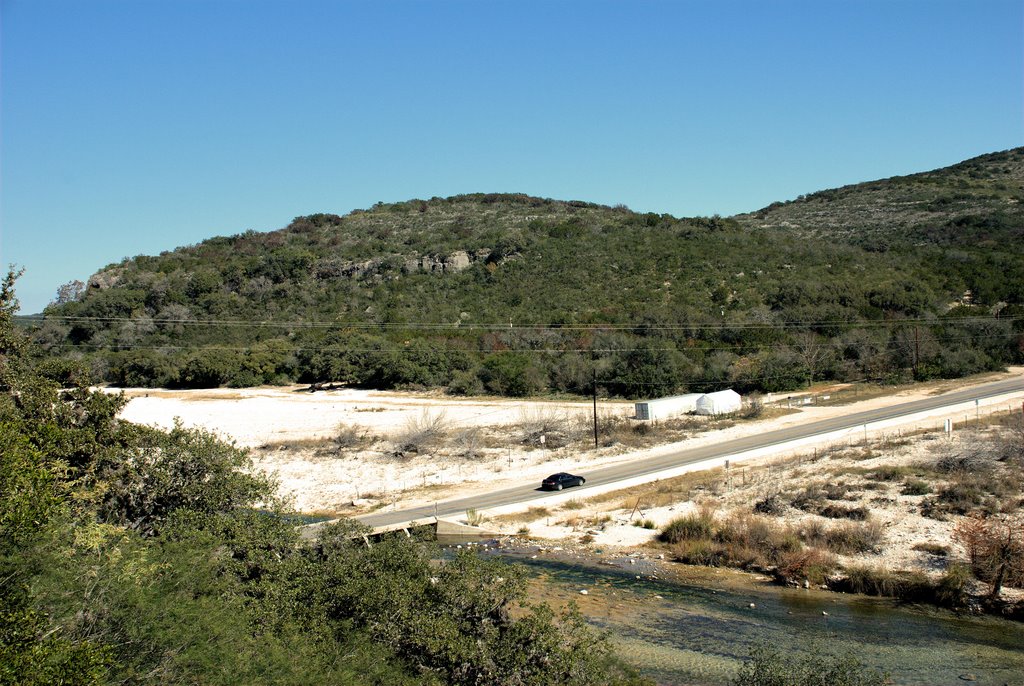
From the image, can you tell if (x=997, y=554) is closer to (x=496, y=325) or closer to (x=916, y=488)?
(x=916, y=488)

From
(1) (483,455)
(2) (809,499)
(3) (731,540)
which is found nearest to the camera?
(3) (731,540)

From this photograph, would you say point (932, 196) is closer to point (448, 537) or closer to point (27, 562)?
point (448, 537)

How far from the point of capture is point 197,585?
14.0 metres

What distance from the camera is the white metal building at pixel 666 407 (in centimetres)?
5484

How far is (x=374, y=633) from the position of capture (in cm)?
1539

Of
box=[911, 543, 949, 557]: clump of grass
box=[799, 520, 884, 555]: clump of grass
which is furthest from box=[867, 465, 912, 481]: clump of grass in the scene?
box=[911, 543, 949, 557]: clump of grass

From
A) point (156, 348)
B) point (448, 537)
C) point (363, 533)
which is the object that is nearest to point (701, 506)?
point (448, 537)

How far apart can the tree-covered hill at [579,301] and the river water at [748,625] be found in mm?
36568

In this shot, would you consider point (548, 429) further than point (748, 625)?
Yes

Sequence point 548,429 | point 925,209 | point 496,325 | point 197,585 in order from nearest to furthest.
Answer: point 197,585, point 548,429, point 496,325, point 925,209

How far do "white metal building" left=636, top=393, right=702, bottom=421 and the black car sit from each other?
16.3 meters

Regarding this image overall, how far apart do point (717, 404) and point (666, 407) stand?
3.97 m

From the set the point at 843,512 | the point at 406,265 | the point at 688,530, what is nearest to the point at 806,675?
the point at 688,530

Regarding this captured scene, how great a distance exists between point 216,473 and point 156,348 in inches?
2971
